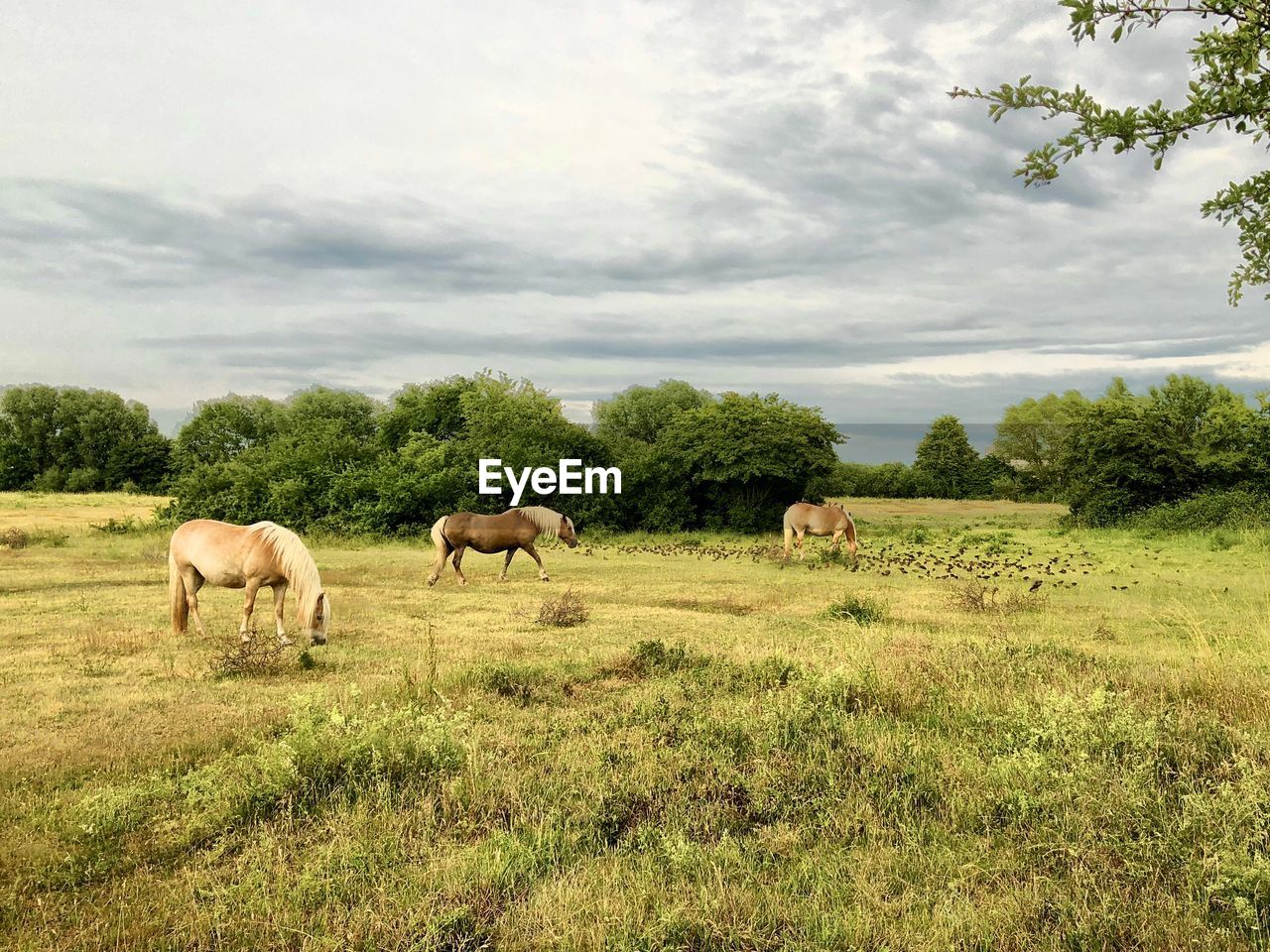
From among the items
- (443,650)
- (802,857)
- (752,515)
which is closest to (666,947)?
(802,857)

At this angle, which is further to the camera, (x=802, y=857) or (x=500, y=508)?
(x=500, y=508)

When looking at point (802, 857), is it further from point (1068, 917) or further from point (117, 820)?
point (117, 820)

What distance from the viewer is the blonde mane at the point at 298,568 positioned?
10.0 m

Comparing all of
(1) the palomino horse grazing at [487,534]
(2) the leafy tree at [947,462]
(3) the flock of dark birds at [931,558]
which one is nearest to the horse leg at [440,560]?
(1) the palomino horse grazing at [487,534]

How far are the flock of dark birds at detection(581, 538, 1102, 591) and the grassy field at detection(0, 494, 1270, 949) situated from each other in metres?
7.36

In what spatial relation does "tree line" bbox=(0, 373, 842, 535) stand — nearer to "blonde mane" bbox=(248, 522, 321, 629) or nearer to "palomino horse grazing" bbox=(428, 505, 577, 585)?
"palomino horse grazing" bbox=(428, 505, 577, 585)

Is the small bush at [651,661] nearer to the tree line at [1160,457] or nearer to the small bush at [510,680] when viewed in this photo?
the small bush at [510,680]

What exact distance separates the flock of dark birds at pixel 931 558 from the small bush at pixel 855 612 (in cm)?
397

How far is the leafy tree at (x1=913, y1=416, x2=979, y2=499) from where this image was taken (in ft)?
198

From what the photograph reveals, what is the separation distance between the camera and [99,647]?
367 inches

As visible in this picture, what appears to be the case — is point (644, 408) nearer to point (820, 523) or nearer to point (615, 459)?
point (615, 459)

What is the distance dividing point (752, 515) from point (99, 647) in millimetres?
28107

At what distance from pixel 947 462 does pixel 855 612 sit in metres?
54.7

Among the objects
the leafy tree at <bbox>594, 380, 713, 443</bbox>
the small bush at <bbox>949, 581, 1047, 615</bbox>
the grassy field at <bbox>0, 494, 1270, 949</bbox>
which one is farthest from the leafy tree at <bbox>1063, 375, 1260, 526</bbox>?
the leafy tree at <bbox>594, 380, 713, 443</bbox>
